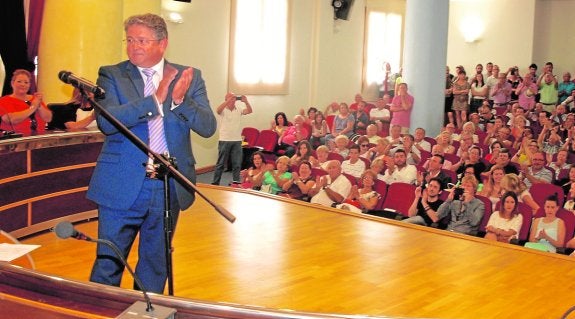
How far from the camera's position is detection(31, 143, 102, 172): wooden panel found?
5.95m

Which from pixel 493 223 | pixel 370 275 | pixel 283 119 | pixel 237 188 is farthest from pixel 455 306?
pixel 283 119

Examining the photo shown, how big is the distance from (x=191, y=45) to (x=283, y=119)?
1693mm

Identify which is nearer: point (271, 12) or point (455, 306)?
point (455, 306)

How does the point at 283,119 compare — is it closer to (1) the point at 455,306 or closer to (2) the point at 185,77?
(1) the point at 455,306

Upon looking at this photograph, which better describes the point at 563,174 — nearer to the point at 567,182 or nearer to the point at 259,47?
the point at 567,182

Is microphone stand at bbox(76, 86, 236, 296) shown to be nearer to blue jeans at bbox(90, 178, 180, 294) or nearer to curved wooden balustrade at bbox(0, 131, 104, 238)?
blue jeans at bbox(90, 178, 180, 294)

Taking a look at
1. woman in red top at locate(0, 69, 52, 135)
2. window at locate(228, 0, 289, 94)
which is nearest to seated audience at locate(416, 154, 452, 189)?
woman in red top at locate(0, 69, 52, 135)

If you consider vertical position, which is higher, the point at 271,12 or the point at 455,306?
the point at 271,12

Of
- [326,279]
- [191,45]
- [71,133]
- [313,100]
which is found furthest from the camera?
[313,100]

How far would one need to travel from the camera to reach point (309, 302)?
187 inches

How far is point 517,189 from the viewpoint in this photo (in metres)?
6.92

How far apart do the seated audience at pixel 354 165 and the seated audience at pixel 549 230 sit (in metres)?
2.50

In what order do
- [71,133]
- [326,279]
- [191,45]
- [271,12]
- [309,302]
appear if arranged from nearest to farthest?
[309,302] < [326,279] < [71,133] < [191,45] < [271,12]

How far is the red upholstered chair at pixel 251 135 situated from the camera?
446 inches
